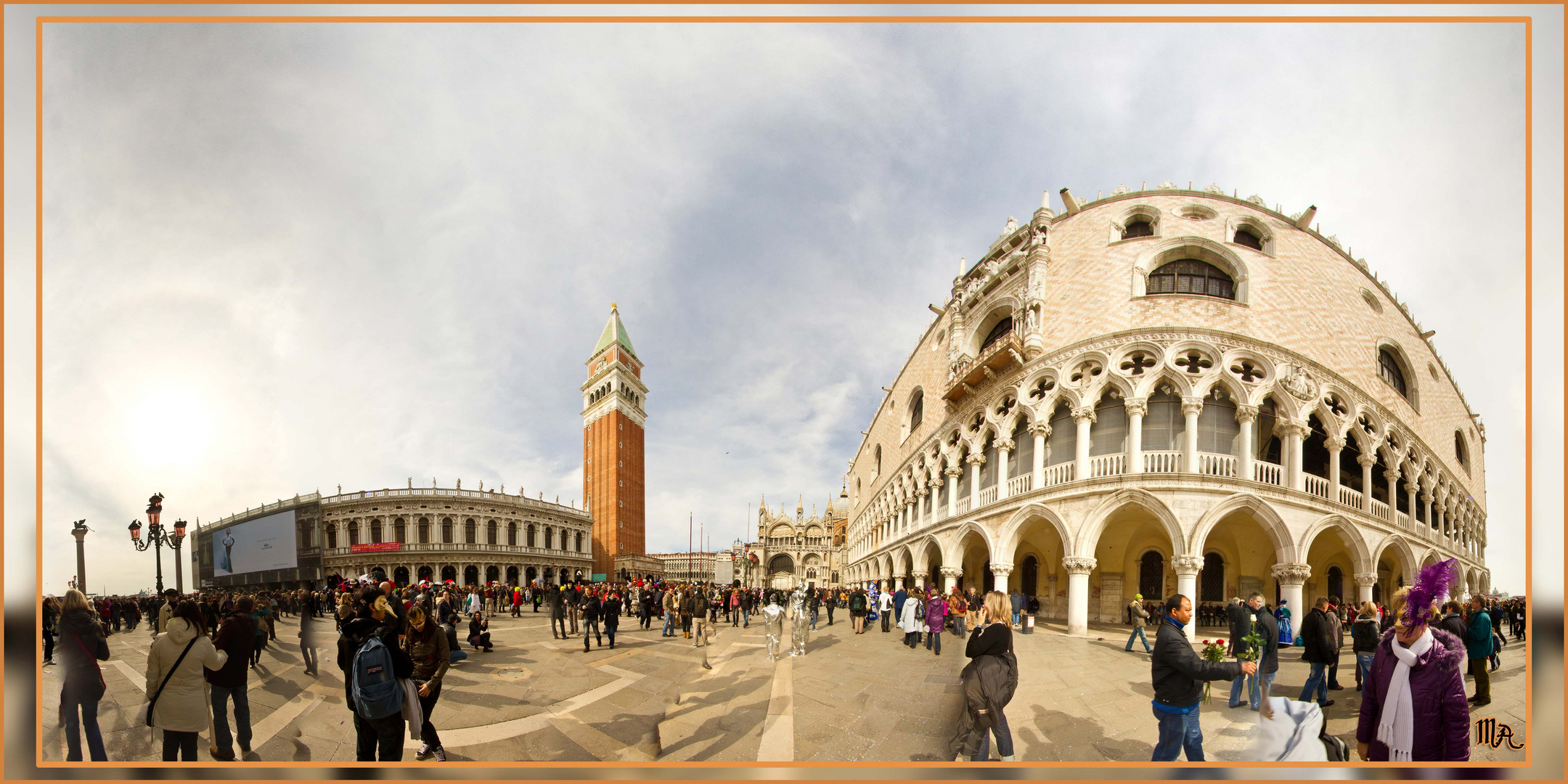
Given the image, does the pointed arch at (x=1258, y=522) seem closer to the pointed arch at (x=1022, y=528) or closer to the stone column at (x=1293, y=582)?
the stone column at (x=1293, y=582)

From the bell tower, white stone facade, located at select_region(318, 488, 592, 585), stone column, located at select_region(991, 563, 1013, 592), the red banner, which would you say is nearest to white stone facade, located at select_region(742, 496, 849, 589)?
the bell tower

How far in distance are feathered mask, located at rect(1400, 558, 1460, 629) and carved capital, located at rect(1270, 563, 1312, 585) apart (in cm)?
442

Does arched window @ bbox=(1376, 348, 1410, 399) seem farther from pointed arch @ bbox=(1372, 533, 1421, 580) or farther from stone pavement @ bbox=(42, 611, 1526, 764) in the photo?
stone pavement @ bbox=(42, 611, 1526, 764)

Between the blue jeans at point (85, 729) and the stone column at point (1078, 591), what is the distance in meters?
12.0

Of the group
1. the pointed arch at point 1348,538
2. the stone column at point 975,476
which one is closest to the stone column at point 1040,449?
the stone column at point 975,476

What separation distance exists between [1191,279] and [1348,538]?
4.88m

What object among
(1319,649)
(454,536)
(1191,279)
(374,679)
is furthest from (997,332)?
(454,536)

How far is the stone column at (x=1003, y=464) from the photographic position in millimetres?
10953

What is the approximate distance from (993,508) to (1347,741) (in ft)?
21.9

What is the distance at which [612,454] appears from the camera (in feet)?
195

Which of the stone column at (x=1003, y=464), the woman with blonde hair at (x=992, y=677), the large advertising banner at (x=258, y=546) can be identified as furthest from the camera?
the large advertising banner at (x=258, y=546)

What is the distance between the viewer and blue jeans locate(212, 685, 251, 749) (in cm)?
463

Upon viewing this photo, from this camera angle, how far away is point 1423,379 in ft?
29.8

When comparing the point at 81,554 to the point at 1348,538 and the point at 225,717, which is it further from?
the point at 1348,538
